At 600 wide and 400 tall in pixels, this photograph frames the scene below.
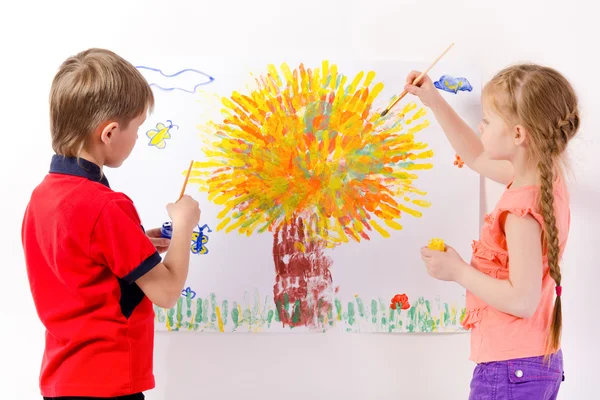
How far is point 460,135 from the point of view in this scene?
47.9 inches

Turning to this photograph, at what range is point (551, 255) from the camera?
930mm

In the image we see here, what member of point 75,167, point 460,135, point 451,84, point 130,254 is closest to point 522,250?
point 460,135

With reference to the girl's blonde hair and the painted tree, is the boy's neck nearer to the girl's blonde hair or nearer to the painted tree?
the painted tree

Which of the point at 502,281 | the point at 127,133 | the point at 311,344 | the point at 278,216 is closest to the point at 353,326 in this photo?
the point at 311,344

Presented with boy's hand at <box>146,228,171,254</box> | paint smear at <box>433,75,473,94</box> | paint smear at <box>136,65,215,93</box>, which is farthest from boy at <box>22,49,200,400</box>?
paint smear at <box>433,75,473,94</box>

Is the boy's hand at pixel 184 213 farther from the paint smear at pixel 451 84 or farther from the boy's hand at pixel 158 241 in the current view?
the paint smear at pixel 451 84

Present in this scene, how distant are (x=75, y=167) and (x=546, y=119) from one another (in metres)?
0.74

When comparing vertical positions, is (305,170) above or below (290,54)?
below

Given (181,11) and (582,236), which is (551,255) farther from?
(181,11)

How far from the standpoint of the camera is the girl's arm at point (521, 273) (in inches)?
36.3

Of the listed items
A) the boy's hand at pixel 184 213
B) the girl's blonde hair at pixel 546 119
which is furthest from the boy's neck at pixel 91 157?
the girl's blonde hair at pixel 546 119

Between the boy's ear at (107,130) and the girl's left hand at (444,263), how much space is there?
1.80ft

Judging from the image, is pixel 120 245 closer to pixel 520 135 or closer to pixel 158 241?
pixel 158 241

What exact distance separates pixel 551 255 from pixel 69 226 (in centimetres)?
73
